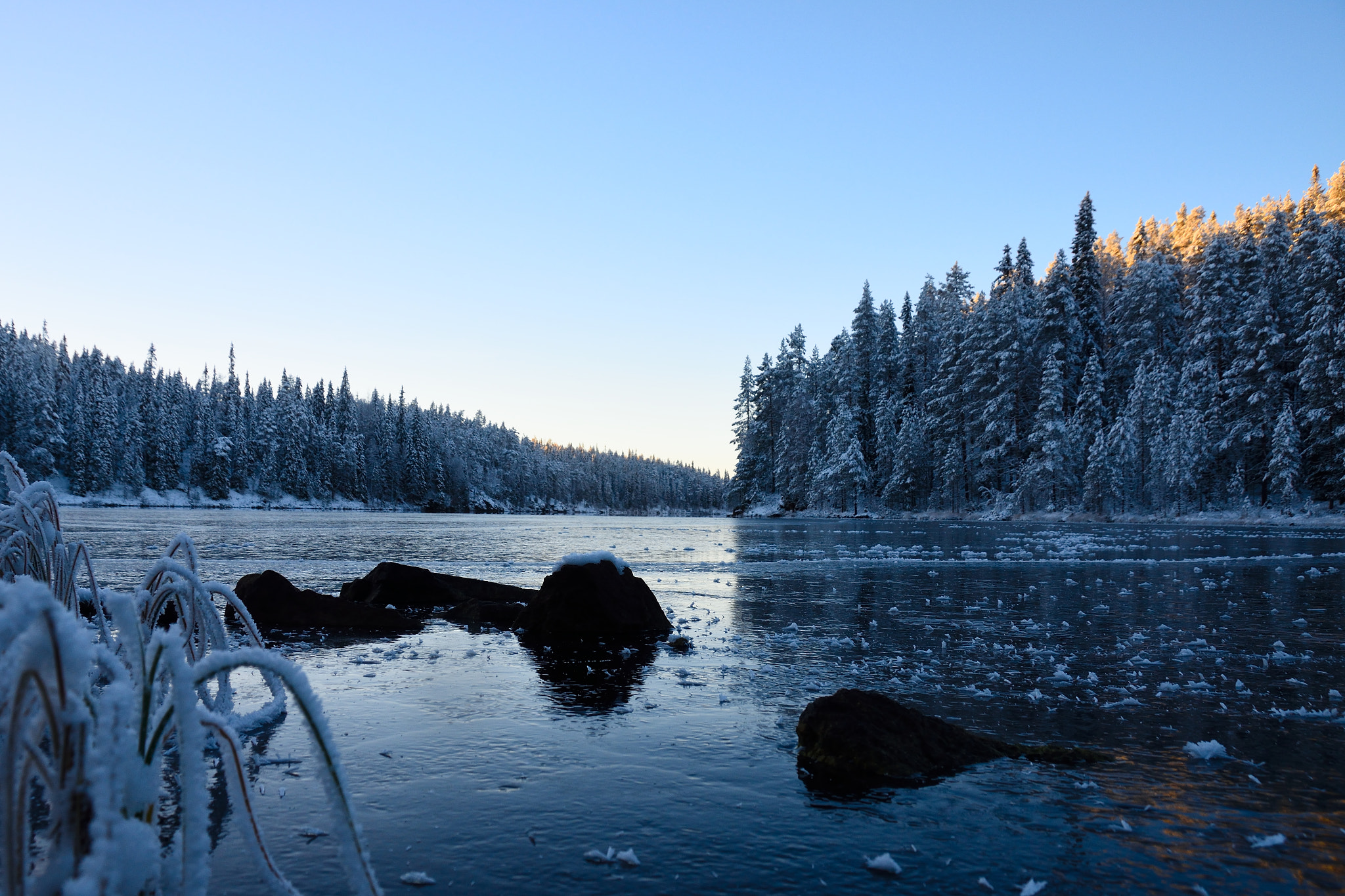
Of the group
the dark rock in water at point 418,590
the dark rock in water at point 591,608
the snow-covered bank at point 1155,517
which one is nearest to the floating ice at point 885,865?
the dark rock in water at point 591,608

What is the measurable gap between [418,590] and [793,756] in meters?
11.8

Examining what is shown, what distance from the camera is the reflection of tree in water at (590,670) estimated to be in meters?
8.64

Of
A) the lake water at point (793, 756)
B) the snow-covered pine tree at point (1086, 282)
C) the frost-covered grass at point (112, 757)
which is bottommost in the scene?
the lake water at point (793, 756)

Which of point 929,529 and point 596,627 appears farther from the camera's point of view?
point 929,529

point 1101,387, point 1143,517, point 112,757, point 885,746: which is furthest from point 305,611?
point 1101,387

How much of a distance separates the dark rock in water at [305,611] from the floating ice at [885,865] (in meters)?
10.7

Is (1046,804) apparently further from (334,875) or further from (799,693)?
(334,875)

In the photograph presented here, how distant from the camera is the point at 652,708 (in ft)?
27.1

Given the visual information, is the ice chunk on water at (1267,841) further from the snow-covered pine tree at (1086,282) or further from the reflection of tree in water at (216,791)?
A: the snow-covered pine tree at (1086,282)

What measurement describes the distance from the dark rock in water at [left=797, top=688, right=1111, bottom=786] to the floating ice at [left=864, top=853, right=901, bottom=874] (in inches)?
56.9

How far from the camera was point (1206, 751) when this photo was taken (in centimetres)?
655

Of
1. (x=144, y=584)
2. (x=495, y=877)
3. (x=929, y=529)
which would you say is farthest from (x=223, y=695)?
(x=929, y=529)

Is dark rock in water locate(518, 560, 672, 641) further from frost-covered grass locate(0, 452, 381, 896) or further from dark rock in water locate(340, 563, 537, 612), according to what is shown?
frost-covered grass locate(0, 452, 381, 896)

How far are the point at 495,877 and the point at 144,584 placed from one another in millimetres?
2954
